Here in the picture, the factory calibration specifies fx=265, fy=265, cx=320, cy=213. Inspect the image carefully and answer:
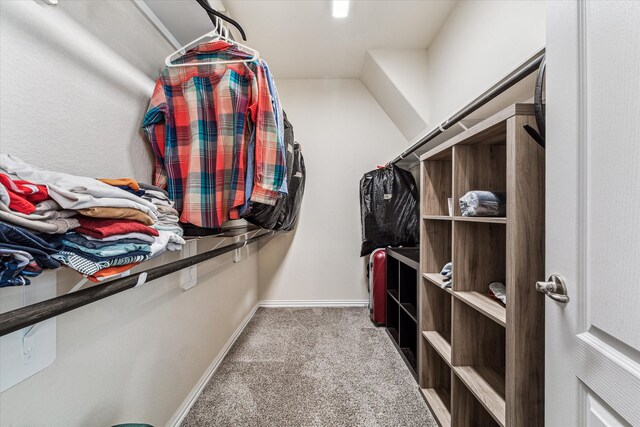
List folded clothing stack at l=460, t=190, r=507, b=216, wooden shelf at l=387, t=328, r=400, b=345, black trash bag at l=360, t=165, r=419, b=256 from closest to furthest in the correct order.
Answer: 1. folded clothing stack at l=460, t=190, r=507, b=216
2. wooden shelf at l=387, t=328, r=400, b=345
3. black trash bag at l=360, t=165, r=419, b=256

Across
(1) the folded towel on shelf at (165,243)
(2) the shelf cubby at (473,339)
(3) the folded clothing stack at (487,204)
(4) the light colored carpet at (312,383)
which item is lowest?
(4) the light colored carpet at (312,383)

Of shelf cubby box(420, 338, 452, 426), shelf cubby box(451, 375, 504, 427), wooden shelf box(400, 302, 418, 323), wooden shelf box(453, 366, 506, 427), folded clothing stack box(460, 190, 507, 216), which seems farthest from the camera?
wooden shelf box(400, 302, 418, 323)

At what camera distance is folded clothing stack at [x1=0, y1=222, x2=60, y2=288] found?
45 cm

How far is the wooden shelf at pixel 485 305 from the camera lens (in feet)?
3.16

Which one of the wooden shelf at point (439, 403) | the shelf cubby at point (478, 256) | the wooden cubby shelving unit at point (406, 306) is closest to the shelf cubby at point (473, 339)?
the shelf cubby at point (478, 256)

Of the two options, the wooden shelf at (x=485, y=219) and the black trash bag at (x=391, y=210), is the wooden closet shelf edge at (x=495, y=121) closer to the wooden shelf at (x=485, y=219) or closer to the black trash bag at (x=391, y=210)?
the wooden shelf at (x=485, y=219)

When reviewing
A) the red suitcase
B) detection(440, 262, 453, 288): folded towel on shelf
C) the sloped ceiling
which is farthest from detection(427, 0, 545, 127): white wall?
the red suitcase

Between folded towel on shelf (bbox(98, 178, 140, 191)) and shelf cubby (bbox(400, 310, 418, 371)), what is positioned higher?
folded towel on shelf (bbox(98, 178, 140, 191))

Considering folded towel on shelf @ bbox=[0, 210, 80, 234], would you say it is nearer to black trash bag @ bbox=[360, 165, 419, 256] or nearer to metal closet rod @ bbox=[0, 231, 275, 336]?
metal closet rod @ bbox=[0, 231, 275, 336]

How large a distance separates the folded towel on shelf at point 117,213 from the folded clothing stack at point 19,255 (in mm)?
92

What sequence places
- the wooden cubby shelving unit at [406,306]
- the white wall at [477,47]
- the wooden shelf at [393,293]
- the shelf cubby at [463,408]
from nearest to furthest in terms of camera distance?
the shelf cubby at [463,408] < the white wall at [477,47] < the wooden cubby shelving unit at [406,306] < the wooden shelf at [393,293]

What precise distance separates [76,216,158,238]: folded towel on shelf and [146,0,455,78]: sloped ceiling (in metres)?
1.83

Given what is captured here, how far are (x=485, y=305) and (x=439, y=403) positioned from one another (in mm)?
749

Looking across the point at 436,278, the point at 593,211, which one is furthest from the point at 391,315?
the point at 593,211
